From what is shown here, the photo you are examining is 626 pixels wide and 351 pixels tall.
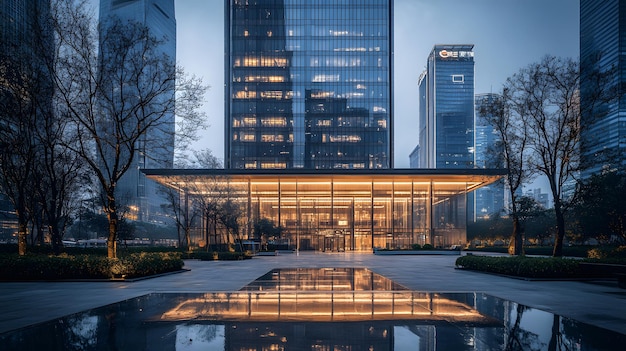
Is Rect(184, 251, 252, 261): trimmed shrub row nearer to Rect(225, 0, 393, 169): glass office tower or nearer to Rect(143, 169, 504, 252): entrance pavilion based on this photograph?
Rect(143, 169, 504, 252): entrance pavilion

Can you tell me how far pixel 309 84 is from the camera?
122 meters

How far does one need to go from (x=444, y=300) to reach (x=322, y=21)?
11783cm

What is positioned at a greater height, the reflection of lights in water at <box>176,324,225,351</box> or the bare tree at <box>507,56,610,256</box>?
the bare tree at <box>507,56,610,256</box>

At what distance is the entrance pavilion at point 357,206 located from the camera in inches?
3012

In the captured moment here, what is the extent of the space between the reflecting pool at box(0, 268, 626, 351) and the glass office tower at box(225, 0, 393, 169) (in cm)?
10677

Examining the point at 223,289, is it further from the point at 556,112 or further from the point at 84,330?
the point at 556,112

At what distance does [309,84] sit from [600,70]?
9676cm

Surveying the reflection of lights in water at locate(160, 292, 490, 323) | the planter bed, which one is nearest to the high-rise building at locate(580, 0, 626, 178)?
the reflection of lights in water at locate(160, 292, 490, 323)

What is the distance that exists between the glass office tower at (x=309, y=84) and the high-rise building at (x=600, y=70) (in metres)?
56.3

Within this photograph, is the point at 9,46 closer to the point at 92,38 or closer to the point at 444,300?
the point at 92,38

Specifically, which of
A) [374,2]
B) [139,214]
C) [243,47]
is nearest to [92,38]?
Result: [243,47]

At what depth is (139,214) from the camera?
17250 cm

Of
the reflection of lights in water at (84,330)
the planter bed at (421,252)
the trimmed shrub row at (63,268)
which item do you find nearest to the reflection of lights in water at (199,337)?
the reflection of lights in water at (84,330)

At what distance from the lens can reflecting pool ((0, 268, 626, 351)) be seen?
351 inches
